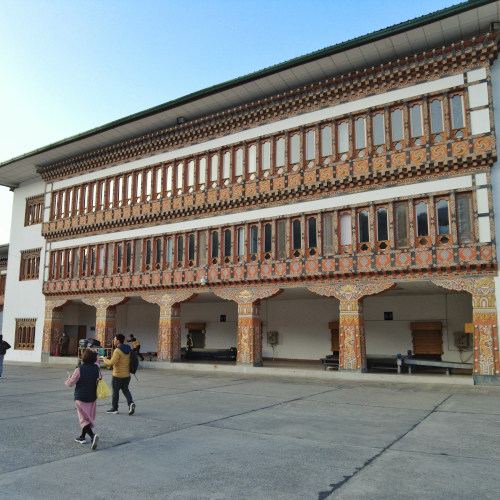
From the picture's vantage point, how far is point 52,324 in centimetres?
2931

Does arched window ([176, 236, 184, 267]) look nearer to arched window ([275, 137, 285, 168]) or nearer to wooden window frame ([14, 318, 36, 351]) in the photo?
arched window ([275, 137, 285, 168])

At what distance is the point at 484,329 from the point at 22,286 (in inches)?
1042

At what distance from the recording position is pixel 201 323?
2947cm

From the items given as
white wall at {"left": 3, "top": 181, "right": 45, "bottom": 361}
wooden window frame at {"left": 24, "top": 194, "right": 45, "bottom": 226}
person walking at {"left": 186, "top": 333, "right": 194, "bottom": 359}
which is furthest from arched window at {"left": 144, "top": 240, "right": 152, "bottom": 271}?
wooden window frame at {"left": 24, "top": 194, "right": 45, "bottom": 226}

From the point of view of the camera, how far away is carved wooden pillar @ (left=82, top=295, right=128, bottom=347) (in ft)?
87.4

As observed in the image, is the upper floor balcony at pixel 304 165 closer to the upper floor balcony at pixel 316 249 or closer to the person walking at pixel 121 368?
the upper floor balcony at pixel 316 249

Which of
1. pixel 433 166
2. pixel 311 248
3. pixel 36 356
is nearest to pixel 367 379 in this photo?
pixel 311 248

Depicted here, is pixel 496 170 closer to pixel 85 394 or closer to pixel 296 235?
pixel 296 235

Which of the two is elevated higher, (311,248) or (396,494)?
(311,248)

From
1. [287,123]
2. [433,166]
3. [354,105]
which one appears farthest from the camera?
[287,123]

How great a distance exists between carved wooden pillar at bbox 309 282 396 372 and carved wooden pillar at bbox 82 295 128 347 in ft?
41.0

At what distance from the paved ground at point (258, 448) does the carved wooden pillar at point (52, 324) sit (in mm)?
15908

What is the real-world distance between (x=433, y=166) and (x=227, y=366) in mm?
11917

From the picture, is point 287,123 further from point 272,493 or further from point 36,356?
point 36,356
